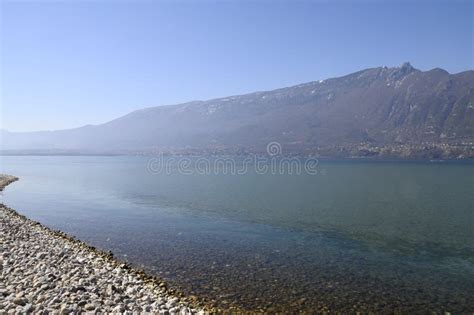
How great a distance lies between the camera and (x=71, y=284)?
1535 cm

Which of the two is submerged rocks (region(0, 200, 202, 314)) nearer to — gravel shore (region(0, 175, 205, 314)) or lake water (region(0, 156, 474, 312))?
gravel shore (region(0, 175, 205, 314))

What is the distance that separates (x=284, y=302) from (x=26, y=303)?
10312 millimetres

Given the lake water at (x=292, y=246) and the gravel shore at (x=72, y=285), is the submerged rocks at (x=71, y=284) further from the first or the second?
the lake water at (x=292, y=246)

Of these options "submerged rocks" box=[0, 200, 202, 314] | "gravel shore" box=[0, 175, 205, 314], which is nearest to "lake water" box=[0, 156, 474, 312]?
"gravel shore" box=[0, 175, 205, 314]

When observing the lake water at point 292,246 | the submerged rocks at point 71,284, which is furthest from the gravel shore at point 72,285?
the lake water at point 292,246

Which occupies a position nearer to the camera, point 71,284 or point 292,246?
point 71,284

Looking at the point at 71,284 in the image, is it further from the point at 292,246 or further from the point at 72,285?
the point at 292,246

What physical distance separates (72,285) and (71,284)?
0.20 metres

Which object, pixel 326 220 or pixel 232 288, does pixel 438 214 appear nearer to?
pixel 326 220

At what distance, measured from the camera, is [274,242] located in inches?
1133

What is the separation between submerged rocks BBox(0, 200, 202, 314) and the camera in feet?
43.5

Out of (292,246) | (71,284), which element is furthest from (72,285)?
(292,246)

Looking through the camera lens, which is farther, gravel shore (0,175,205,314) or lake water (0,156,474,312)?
lake water (0,156,474,312)

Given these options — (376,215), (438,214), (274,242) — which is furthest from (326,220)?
(438,214)
